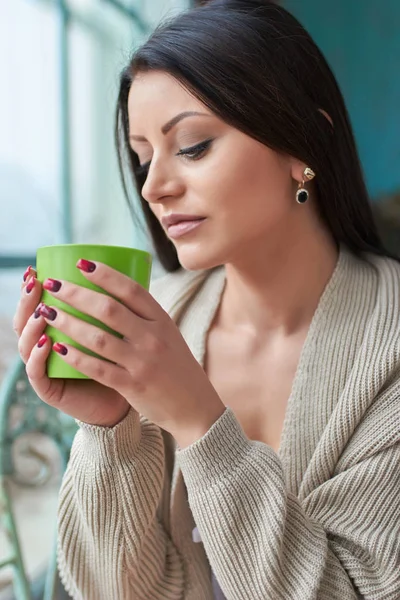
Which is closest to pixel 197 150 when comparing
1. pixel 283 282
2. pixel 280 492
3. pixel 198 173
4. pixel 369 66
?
pixel 198 173

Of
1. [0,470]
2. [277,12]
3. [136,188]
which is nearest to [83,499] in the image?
[0,470]

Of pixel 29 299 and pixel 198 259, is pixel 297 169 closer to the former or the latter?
pixel 198 259

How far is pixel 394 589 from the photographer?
2.24 ft

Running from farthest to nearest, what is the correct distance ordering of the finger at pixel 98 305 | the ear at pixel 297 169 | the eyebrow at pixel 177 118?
the ear at pixel 297 169 < the eyebrow at pixel 177 118 < the finger at pixel 98 305

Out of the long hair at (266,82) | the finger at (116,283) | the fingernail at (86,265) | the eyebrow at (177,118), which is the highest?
the long hair at (266,82)

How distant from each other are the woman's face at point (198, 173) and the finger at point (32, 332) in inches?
10.0

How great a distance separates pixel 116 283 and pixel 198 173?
10.5 inches

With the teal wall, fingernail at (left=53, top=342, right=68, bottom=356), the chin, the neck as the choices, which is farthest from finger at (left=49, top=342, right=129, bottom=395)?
the teal wall

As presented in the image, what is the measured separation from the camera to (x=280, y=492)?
0.64 m

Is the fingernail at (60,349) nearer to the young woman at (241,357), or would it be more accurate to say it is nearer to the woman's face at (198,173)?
the young woman at (241,357)

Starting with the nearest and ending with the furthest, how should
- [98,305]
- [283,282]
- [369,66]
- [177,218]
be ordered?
[98,305] < [177,218] < [283,282] < [369,66]

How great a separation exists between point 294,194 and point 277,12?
0.25 metres

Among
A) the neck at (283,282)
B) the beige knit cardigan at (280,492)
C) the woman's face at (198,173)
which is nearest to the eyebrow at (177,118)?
the woman's face at (198,173)

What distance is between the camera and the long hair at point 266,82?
736 mm
